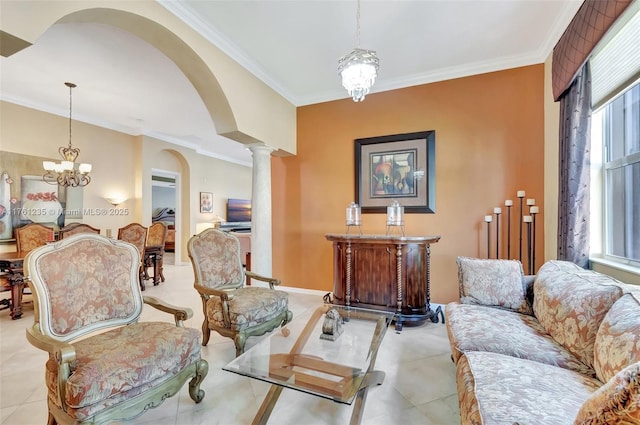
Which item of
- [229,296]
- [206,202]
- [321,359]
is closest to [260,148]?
[229,296]

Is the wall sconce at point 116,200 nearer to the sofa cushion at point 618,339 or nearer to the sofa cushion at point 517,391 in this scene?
the sofa cushion at point 517,391

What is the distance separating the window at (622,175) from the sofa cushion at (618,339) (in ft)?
3.74

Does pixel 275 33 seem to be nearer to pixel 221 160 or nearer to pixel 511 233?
pixel 511 233

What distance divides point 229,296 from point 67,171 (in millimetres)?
4275

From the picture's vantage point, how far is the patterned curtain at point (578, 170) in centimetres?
229

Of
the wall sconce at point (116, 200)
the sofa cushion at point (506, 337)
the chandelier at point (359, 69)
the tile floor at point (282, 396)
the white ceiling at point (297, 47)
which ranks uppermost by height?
the white ceiling at point (297, 47)

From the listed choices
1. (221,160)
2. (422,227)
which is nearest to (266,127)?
(422,227)

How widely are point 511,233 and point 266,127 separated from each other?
132 inches

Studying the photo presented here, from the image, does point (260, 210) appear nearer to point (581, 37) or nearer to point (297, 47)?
point (297, 47)

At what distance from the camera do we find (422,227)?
A: 368 cm

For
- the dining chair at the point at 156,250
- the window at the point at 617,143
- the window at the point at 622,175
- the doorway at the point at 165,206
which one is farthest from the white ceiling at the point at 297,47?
the doorway at the point at 165,206

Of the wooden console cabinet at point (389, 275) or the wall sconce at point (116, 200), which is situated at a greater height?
the wall sconce at point (116, 200)

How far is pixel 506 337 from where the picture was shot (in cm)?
169

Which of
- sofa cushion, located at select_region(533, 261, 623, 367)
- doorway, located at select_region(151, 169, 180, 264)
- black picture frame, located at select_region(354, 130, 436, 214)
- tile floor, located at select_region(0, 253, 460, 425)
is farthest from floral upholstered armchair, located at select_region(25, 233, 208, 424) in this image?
doorway, located at select_region(151, 169, 180, 264)
